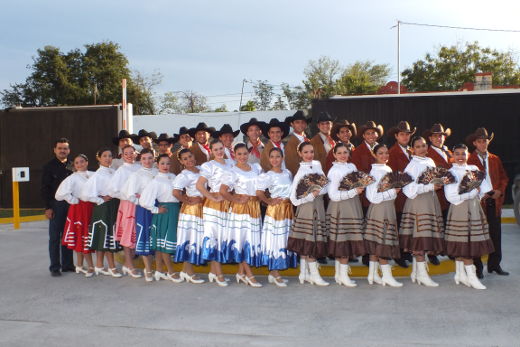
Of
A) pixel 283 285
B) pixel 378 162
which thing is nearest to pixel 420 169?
pixel 378 162

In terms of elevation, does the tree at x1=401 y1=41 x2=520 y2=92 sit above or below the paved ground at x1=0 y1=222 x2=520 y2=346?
above

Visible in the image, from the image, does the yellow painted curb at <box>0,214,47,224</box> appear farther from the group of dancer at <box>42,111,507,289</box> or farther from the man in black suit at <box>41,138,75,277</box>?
the group of dancer at <box>42,111,507,289</box>

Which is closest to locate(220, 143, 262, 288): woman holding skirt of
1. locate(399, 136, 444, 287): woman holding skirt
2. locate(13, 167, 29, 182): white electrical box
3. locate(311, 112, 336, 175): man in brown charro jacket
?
locate(311, 112, 336, 175): man in brown charro jacket

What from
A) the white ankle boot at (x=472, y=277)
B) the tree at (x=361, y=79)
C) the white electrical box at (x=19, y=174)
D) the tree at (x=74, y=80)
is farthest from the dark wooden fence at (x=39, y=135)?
the tree at (x=361, y=79)

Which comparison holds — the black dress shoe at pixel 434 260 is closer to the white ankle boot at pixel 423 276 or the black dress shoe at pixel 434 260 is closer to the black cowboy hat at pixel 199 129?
the white ankle boot at pixel 423 276

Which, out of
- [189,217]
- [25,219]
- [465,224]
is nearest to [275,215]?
[189,217]

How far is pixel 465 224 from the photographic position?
6.09 metres

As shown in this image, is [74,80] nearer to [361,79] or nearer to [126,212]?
[361,79]

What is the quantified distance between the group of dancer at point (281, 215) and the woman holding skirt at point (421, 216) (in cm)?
1

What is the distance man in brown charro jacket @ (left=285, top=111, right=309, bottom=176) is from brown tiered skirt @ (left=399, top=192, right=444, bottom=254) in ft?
5.52

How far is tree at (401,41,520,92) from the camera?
4759 centimetres

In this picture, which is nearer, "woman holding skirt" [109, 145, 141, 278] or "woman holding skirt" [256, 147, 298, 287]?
"woman holding skirt" [256, 147, 298, 287]

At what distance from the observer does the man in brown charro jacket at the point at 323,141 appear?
7461 millimetres

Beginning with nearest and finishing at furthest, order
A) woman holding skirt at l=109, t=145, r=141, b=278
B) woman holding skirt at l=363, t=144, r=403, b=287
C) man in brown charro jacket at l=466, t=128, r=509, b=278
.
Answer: woman holding skirt at l=363, t=144, r=403, b=287 → man in brown charro jacket at l=466, t=128, r=509, b=278 → woman holding skirt at l=109, t=145, r=141, b=278
